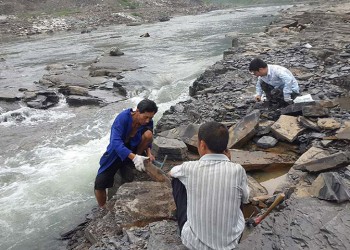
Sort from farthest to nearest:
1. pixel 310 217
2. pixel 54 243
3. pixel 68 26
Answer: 1. pixel 68 26
2. pixel 54 243
3. pixel 310 217

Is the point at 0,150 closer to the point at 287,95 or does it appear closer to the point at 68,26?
the point at 287,95

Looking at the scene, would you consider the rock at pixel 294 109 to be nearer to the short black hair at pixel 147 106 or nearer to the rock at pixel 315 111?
the rock at pixel 315 111

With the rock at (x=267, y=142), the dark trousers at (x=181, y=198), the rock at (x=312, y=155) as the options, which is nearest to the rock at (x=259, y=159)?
the rock at (x=267, y=142)

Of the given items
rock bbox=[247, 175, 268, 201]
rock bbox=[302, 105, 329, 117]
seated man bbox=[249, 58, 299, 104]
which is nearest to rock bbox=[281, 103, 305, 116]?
rock bbox=[302, 105, 329, 117]

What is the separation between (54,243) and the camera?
223 inches

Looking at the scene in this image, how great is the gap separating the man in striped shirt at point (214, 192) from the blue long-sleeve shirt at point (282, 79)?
4.79 meters

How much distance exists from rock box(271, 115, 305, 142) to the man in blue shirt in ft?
7.55

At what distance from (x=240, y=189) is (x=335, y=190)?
1.42 metres

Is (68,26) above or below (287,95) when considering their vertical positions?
below

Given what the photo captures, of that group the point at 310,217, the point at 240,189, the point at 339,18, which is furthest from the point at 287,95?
the point at 339,18

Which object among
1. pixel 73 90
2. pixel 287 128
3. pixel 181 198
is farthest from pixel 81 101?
pixel 181 198

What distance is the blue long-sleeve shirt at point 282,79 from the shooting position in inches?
296

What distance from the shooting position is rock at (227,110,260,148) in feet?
21.4

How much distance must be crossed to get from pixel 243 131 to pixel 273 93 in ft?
5.57
